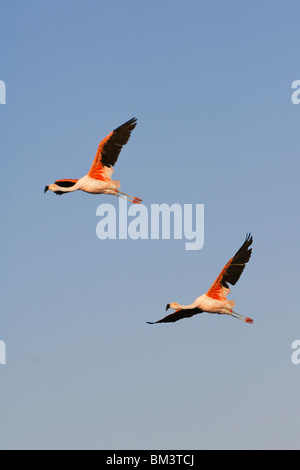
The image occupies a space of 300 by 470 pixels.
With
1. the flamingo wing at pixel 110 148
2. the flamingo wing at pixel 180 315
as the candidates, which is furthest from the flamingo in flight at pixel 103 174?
the flamingo wing at pixel 180 315

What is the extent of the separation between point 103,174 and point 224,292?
829cm

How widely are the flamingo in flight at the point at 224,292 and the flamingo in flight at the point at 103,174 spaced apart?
5788 mm

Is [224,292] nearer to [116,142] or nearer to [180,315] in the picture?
[180,315]

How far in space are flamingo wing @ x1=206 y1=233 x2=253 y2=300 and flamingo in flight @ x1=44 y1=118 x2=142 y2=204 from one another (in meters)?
5.81

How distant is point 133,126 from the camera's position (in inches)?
1870

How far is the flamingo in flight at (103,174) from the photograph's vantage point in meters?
47.7

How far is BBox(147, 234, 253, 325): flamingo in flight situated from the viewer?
4622 cm

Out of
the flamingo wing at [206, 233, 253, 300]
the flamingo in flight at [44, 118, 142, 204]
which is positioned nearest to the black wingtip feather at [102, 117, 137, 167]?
the flamingo in flight at [44, 118, 142, 204]

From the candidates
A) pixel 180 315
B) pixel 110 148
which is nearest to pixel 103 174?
pixel 110 148

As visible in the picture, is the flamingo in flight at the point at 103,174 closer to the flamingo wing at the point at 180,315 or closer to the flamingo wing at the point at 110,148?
the flamingo wing at the point at 110,148

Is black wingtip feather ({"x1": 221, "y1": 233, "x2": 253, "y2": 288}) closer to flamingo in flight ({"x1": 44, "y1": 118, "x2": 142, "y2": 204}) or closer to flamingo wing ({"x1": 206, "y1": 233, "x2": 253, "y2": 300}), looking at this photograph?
flamingo wing ({"x1": 206, "y1": 233, "x2": 253, "y2": 300})
